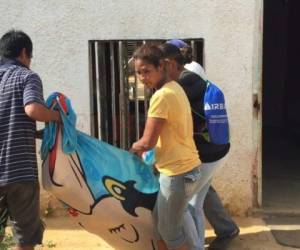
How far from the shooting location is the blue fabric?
12.8 feet

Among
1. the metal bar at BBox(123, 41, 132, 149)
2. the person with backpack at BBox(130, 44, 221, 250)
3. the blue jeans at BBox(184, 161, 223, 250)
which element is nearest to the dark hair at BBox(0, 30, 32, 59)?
the person with backpack at BBox(130, 44, 221, 250)

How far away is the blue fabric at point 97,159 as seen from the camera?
153 inches

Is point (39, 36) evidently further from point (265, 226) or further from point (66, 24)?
point (265, 226)

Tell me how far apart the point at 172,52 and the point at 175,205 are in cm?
96

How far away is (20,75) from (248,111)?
2453 millimetres

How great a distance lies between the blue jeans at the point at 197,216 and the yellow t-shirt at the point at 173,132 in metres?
0.44

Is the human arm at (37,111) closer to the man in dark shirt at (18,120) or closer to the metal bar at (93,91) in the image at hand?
the man in dark shirt at (18,120)

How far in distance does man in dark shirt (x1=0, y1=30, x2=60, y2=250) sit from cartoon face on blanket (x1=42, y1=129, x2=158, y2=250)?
0.18 meters

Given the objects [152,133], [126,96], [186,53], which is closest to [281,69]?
[126,96]

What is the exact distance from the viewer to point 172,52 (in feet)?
12.7

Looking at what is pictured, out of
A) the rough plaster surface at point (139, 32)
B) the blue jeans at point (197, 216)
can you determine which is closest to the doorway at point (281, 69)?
the rough plaster surface at point (139, 32)

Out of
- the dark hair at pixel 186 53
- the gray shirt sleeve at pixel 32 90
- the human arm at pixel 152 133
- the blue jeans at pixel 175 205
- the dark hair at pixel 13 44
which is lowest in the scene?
the blue jeans at pixel 175 205

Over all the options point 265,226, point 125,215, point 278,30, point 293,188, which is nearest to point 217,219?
point 265,226

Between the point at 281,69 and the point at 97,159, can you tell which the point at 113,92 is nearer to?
the point at 97,159
